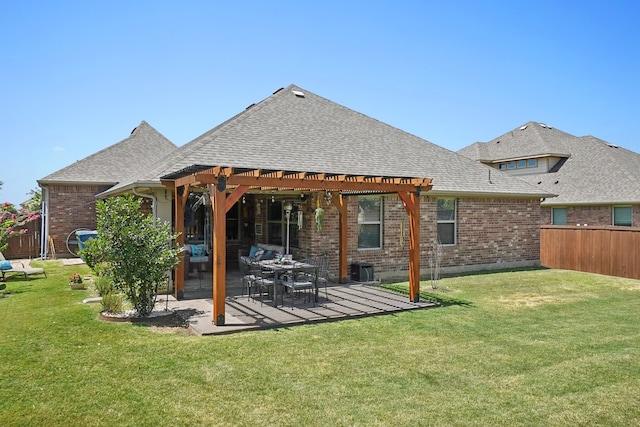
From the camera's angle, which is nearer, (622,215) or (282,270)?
(282,270)

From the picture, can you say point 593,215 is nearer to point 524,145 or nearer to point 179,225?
point 524,145

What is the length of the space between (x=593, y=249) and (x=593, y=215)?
526 cm

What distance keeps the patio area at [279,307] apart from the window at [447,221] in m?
3.97

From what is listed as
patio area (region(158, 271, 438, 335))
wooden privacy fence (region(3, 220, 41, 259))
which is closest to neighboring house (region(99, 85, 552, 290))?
patio area (region(158, 271, 438, 335))

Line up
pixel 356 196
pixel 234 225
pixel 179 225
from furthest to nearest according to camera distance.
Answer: pixel 234 225
pixel 356 196
pixel 179 225

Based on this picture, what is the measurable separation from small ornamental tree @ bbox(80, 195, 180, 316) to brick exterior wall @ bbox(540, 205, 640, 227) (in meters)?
18.1

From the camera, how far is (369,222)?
13.4 metres

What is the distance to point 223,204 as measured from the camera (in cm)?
762

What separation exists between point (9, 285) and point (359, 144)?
10824mm

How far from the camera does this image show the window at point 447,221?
47.0 ft

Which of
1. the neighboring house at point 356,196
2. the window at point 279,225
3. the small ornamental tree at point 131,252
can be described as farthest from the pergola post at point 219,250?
the window at point 279,225

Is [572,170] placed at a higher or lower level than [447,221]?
higher

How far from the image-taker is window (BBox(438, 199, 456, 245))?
1433 cm

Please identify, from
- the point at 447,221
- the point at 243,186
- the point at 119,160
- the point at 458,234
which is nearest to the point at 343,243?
the point at 447,221
